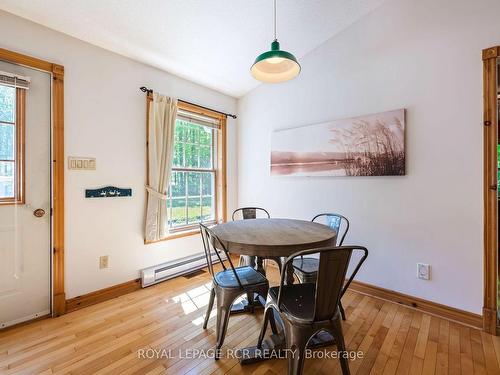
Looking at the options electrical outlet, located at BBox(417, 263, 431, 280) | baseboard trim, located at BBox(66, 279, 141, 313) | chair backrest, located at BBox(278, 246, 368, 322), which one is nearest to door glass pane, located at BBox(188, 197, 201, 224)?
baseboard trim, located at BBox(66, 279, 141, 313)

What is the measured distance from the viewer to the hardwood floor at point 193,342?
1556 millimetres

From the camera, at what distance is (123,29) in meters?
2.20

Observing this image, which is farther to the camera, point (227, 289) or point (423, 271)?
point (423, 271)

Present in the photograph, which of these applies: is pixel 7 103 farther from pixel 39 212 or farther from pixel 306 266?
pixel 306 266

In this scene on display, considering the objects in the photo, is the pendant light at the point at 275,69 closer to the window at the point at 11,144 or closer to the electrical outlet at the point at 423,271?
the window at the point at 11,144

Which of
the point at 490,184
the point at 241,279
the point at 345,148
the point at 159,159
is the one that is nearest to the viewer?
the point at 241,279

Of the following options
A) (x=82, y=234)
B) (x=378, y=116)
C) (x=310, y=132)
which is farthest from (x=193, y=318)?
(x=378, y=116)

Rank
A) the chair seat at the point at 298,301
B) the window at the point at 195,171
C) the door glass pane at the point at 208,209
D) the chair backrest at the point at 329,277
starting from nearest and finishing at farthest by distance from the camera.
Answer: the chair backrest at the point at 329,277
the chair seat at the point at 298,301
the window at the point at 195,171
the door glass pane at the point at 208,209

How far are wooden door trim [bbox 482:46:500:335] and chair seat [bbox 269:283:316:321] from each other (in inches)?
57.8

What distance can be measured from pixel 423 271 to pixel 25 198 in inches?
137

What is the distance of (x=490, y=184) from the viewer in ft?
6.19

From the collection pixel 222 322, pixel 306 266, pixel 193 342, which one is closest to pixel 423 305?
pixel 306 266

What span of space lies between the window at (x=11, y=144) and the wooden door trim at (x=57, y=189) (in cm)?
20

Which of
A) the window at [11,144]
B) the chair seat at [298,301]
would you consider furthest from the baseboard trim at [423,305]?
the window at [11,144]
